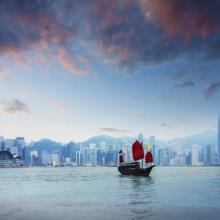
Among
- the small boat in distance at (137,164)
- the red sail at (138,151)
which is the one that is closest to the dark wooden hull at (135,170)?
the small boat in distance at (137,164)

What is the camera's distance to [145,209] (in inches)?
1185

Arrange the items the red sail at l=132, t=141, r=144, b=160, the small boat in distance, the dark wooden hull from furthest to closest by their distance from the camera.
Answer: the red sail at l=132, t=141, r=144, b=160 < the dark wooden hull < the small boat in distance

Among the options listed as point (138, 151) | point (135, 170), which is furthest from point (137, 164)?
point (138, 151)

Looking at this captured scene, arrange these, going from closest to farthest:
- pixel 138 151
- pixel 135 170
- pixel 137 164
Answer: pixel 135 170 < pixel 138 151 < pixel 137 164

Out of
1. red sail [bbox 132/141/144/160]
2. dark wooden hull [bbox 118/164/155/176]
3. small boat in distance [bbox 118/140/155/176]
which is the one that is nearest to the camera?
small boat in distance [bbox 118/140/155/176]

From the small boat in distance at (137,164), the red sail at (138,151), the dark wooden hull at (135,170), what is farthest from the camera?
the red sail at (138,151)

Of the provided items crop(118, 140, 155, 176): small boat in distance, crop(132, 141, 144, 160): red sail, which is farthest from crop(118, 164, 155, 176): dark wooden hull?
crop(132, 141, 144, 160): red sail

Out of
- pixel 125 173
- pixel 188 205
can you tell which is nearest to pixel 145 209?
pixel 188 205

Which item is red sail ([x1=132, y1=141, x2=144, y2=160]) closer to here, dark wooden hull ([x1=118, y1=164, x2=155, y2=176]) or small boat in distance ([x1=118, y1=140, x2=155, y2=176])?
small boat in distance ([x1=118, y1=140, x2=155, y2=176])

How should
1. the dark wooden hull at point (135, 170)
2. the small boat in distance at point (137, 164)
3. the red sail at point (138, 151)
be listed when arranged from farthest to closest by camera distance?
the red sail at point (138, 151) → the dark wooden hull at point (135, 170) → the small boat in distance at point (137, 164)

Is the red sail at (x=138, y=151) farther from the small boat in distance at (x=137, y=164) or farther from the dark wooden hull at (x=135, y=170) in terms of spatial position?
the dark wooden hull at (x=135, y=170)

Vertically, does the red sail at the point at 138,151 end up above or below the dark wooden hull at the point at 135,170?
above

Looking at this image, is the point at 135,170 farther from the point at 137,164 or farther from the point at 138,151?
the point at 138,151

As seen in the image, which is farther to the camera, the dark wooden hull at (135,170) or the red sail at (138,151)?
the red sail at (138,151)
